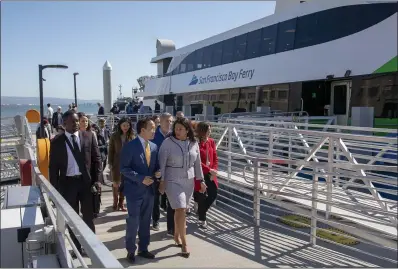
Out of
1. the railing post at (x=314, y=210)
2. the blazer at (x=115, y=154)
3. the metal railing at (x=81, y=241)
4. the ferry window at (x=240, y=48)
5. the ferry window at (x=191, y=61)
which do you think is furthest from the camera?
the ferry window at (x=191, y=61)

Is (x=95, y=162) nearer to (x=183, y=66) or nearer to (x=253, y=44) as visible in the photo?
(x=253, y=44)

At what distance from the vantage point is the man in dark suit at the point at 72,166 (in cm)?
399

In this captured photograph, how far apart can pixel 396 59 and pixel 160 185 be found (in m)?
5.59

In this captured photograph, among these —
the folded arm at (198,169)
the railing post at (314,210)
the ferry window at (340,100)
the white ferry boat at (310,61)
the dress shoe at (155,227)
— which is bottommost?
the dress shoe at (155,227)

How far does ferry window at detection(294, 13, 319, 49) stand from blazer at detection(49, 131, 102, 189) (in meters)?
7.46

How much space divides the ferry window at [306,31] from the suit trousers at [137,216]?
7594 millimetres

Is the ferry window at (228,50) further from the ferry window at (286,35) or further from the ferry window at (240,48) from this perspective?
the ferry window at (286,35)

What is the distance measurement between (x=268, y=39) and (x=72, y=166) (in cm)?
959

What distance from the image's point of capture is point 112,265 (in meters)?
1.49

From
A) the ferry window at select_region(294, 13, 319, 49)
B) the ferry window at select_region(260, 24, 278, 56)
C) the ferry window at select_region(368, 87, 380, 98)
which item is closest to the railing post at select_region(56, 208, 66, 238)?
the ferry window at select_region(368, 87, 380, 98)

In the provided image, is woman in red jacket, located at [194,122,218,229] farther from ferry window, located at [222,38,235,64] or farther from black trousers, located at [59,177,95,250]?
ferry window, located at [222,38,235,64]

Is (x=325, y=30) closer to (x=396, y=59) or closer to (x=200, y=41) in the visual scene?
(x=396, y=59)

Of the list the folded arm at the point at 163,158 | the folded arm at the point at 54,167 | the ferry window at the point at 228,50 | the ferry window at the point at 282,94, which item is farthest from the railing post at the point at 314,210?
the ferry window at the point at 228,50

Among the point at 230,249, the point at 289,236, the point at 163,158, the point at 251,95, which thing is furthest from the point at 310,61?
the point at 163,158
